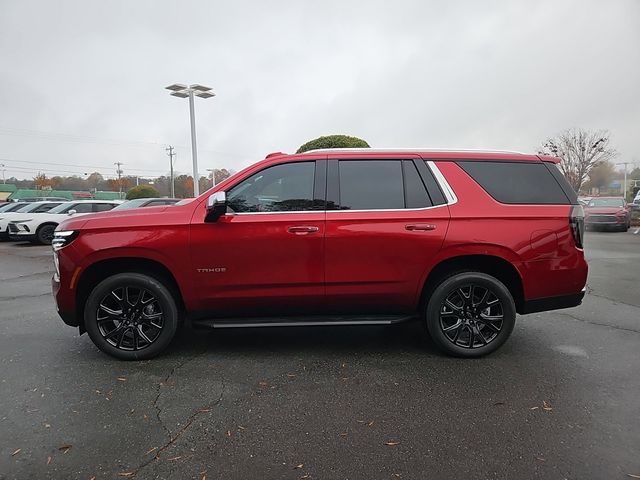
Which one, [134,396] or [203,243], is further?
[203,243]

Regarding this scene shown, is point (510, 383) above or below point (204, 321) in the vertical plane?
below

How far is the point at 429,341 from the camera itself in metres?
4.51

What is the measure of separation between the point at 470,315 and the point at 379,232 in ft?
3.88

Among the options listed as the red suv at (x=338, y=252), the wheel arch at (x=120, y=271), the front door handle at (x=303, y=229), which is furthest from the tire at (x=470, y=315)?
the wheel arch at (x=120, y=271)

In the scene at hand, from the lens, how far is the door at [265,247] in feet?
12.4

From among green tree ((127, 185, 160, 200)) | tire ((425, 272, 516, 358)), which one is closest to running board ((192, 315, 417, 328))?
tire ((425, 272, 516, 358))

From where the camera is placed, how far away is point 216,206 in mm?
3707

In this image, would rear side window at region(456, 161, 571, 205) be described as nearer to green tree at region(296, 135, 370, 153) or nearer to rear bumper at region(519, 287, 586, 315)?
rear bumper at region(519, 287, 586, 315)

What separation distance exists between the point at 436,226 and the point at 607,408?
1839mm

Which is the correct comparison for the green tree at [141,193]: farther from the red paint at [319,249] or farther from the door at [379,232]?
the door at [379,232]

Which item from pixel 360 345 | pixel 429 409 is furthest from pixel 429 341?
pixel 429 409

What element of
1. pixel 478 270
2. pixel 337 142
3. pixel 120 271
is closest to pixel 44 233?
pixel 337 142

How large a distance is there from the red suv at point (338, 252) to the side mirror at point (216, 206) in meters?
0.01

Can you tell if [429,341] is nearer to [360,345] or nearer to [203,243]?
[360,345]
